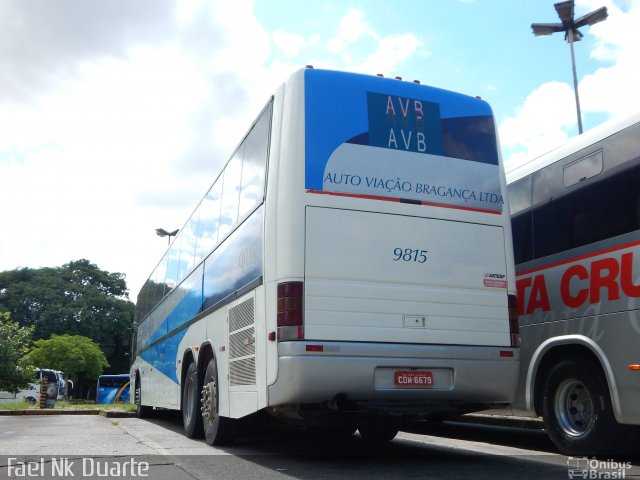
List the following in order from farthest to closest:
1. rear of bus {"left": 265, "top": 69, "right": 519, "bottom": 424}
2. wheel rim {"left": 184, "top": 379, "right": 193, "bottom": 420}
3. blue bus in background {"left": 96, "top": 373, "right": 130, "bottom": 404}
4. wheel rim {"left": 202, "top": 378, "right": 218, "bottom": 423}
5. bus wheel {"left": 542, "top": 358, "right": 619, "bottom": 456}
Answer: blue bus in background {"left": 96, "top": 373, "right": 130, "bottom": 404}, wheel rim {"left": 184, "top": 379, "right": 193, "bottom": 420}, wheel rim {"left": 202, "top": 378, "right": 218, "bottom": 423}, bus wheel {"left": 542, "top": 358, "right": 619, "bottom": 456}, rear of bus {"left": 265, "top": 69, "right": 519, "bottom": 424}

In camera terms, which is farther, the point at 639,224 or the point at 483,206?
the point at 483,206

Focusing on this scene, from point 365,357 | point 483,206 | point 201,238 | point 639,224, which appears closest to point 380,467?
point 365,357

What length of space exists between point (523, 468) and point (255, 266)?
321 cm

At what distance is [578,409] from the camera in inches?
283

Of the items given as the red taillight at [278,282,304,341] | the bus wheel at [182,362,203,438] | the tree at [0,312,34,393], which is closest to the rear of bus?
the red taillight at [278,282,304,341]

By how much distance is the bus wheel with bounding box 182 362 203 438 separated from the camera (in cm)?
923

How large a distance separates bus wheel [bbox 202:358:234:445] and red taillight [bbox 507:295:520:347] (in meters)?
3.42

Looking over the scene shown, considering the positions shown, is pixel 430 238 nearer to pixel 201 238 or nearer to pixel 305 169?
pixel 305 169

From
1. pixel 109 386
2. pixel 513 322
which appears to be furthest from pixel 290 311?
pixel 109 386

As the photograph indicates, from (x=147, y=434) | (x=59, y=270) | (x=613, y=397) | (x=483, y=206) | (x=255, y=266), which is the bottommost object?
(x=147, y=434)

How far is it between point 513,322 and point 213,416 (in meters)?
3.73

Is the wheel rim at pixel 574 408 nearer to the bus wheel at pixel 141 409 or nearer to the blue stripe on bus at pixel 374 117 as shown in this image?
the blue stripe on bus at pixel 374 117

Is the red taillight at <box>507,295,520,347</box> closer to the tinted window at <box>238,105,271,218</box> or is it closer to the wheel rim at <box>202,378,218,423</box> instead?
the tinted window at <box>238,105,271,218</box>

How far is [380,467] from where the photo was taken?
21.1 ft
